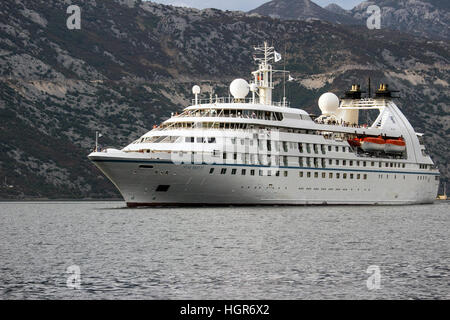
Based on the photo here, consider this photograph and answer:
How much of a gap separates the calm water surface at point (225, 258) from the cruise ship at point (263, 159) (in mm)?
7183

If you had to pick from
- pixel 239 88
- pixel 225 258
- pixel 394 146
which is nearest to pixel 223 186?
pixel 239 88

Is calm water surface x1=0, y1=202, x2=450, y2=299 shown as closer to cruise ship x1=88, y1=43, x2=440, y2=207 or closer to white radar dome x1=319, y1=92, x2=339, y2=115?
cruise ship x1=88, y1=43, x2=440, y2=207

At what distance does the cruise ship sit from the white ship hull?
101mm

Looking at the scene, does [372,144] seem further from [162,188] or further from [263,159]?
[162,188]

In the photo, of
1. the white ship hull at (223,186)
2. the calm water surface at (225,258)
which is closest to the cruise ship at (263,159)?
the white ship hull at (223,186)

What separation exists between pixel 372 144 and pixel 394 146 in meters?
4.86

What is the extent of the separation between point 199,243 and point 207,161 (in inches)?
1104

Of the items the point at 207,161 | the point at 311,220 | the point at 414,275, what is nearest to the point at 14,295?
the point at 414,275

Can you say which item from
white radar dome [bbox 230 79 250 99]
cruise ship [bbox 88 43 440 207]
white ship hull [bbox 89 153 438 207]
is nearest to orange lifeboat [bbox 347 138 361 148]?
cruise ship [bbox 88 43 440 207]

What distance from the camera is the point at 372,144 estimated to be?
3713 inches

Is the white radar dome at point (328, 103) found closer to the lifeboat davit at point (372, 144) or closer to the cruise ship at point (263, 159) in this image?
the cruise ship at point (263, 159)

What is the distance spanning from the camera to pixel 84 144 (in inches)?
7431
